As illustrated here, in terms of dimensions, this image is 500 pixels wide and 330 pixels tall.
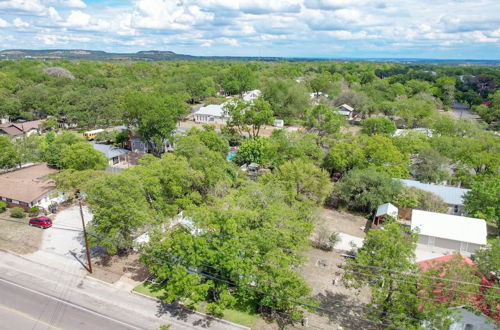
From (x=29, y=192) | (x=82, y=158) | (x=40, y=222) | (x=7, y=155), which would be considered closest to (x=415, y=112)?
(x=82, y=158)

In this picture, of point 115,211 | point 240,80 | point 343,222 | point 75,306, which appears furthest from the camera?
point 240,80

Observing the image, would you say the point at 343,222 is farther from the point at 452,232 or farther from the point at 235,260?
the point at 235,260

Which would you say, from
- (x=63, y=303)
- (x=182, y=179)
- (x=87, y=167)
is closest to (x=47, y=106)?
(x=87, y=167)

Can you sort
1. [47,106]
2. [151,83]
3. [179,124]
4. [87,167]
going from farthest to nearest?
[151,83], [179,124], [47,106], [87,167]

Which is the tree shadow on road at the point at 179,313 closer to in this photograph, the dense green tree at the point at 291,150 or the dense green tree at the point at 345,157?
the dense green tree at the point at 291,150

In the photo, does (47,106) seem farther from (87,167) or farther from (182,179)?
(182,179)

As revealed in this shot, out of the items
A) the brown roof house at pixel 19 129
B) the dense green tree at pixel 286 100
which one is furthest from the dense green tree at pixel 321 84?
the brown roof house at pixel 19 129

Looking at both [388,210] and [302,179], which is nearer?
[388,210]
